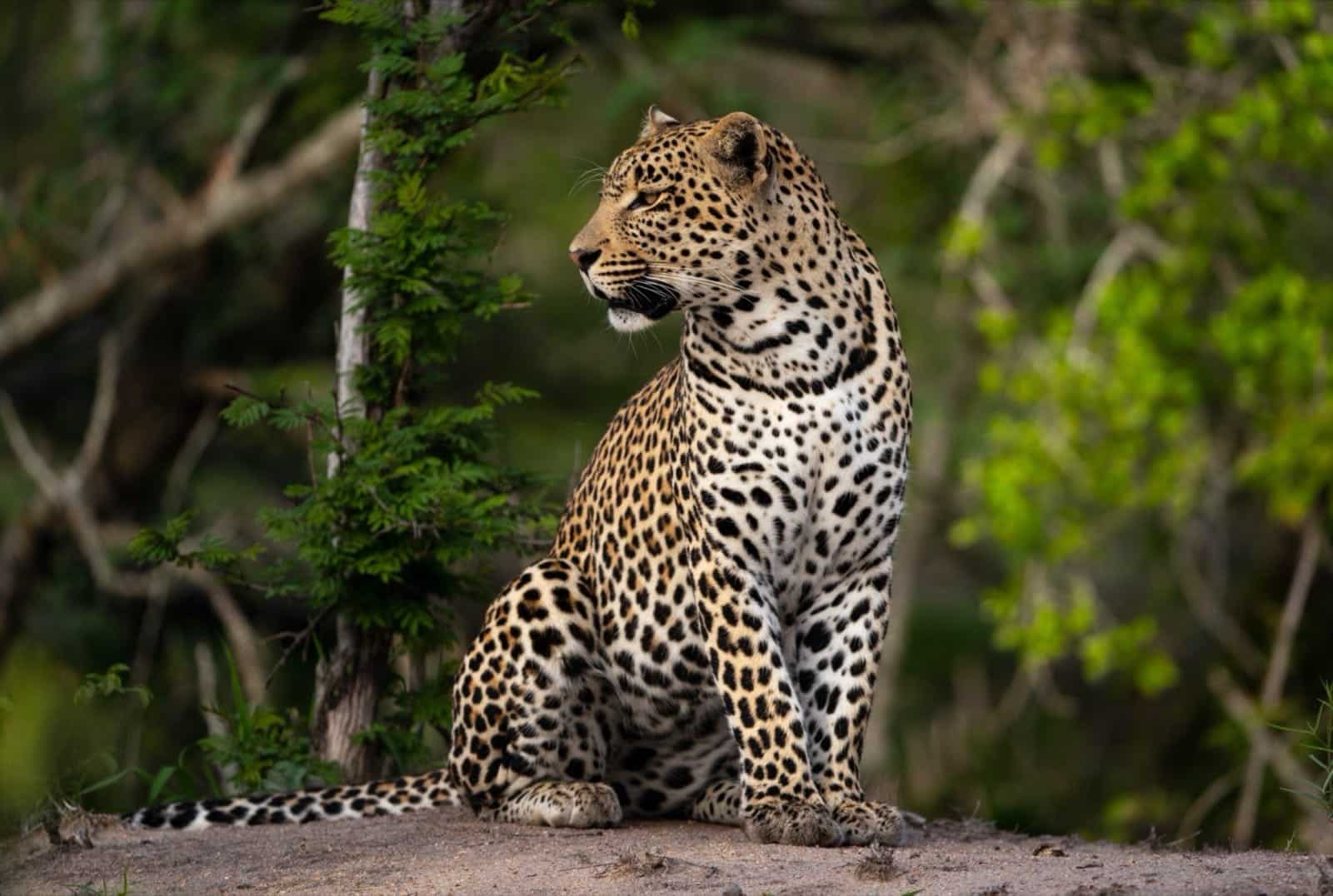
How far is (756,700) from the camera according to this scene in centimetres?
626

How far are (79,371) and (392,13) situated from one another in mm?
9770

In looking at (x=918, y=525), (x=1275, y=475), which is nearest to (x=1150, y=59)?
(x=1275, y=475)

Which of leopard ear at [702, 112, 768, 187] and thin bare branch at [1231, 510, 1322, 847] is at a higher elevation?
leopard ear at [702, 112, 768, 187]

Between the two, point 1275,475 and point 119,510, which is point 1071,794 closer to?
point 1275,475

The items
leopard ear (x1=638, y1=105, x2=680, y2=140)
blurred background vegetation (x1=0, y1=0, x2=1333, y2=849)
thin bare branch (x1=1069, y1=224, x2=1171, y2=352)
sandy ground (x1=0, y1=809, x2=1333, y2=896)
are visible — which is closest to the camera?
sandy ground (x1=0, y1=809, x2=1333, y2=896)

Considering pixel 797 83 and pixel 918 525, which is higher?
pixel 797 83

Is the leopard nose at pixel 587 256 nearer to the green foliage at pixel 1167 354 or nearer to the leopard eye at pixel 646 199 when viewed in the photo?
the leopard eye at pixel 646 199

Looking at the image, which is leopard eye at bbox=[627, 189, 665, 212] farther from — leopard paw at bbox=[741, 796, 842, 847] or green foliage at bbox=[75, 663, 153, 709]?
green foliage at bbox=[75, 663, 153, 709]

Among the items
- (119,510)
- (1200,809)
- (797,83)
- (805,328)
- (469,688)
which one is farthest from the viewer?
(797,83)

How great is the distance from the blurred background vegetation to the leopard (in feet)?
13.6

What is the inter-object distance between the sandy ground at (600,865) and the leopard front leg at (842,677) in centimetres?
32

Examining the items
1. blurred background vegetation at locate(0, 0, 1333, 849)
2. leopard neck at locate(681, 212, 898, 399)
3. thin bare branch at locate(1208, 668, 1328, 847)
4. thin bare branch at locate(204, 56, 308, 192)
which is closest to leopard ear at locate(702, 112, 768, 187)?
leopard neck at locate(681, 212, 898, 399)

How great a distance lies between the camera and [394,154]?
7.59 metres

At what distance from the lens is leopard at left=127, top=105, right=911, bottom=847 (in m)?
6.31
